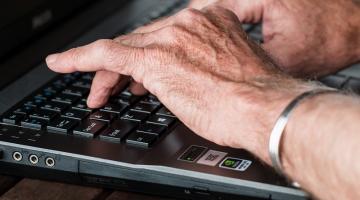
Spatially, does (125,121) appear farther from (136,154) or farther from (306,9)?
(306,9)

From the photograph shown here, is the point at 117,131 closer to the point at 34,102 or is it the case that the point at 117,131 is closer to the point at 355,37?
the point at 34,102

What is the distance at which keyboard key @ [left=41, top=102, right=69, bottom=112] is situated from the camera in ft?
3.85

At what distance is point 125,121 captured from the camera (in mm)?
1150

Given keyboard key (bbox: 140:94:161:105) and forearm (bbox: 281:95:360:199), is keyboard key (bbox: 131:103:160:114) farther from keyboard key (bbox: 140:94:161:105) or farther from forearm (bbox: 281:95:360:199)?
forearm (bbox: 281:95:360:199)

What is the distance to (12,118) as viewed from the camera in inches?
45.1

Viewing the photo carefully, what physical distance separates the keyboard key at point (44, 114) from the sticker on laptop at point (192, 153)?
20cm

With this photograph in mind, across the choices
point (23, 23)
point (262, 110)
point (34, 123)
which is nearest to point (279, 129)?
point (262, 110)

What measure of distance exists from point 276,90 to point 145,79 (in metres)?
0.18

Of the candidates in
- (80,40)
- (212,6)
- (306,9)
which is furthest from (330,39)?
(80,40)

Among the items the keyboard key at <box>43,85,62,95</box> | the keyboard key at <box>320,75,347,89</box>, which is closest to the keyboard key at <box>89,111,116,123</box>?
the keyboard key at <box>43,85,62,95</box>

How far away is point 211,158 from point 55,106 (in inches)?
10.2

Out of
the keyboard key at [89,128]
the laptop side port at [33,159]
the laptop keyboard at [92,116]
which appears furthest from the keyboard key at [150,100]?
the laptop side port at [33,159]

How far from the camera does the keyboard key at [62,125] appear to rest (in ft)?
3.67

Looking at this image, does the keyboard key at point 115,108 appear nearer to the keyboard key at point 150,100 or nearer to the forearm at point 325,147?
the keyboard key at point 150,100
